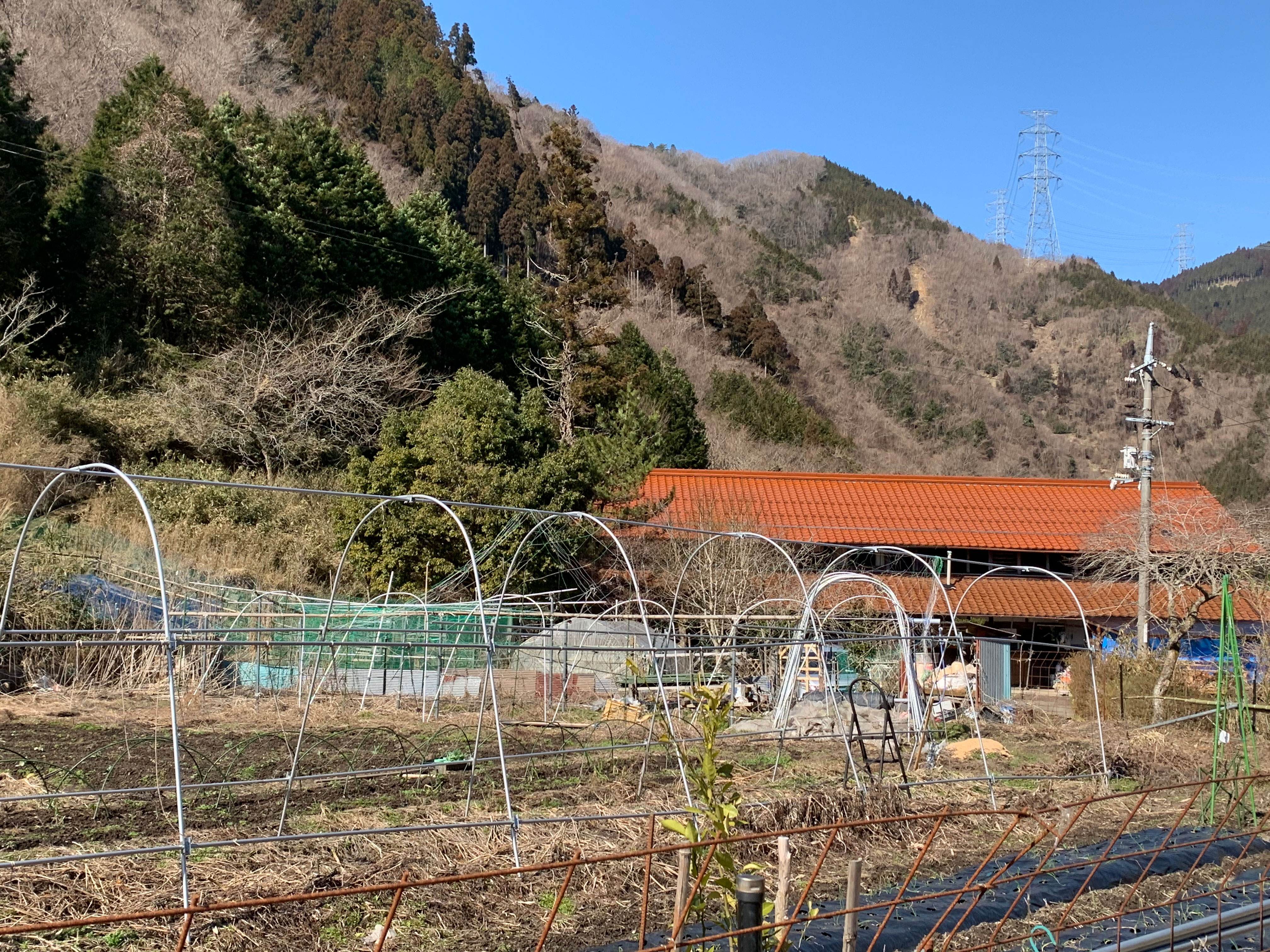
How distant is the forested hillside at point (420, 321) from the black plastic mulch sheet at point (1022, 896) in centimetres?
1107

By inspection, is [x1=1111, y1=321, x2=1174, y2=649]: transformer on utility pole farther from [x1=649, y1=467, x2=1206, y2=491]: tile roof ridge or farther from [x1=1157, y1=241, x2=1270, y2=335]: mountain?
[x1=1157, y1=241, x2=1270, y2=335]: mountain

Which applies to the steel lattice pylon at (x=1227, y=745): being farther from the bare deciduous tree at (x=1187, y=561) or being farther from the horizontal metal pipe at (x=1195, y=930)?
the bare deciduous tree at (x=1187, y=561)

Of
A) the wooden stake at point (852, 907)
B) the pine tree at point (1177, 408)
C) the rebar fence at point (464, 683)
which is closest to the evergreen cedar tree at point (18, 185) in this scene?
the rebar fence at point (464, 683)

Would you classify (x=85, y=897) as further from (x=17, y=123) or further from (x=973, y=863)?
(x=17, y=123)

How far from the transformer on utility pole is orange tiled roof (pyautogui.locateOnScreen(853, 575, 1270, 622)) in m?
3.10

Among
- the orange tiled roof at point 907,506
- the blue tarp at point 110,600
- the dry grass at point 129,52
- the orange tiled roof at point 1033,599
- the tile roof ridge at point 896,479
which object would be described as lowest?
the orange tiled roof at point 1033,599

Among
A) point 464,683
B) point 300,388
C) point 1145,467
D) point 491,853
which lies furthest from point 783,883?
point 300,388

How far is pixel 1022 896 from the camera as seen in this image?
18.0 ft

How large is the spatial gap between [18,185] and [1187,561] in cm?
1940

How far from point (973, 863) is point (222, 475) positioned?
14.8m

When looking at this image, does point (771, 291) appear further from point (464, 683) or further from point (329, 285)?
point (464, 683)

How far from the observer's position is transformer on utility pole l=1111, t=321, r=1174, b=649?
14.6 m

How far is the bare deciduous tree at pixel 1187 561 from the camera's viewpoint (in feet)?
44.9

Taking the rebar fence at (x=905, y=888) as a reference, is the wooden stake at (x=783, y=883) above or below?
above
